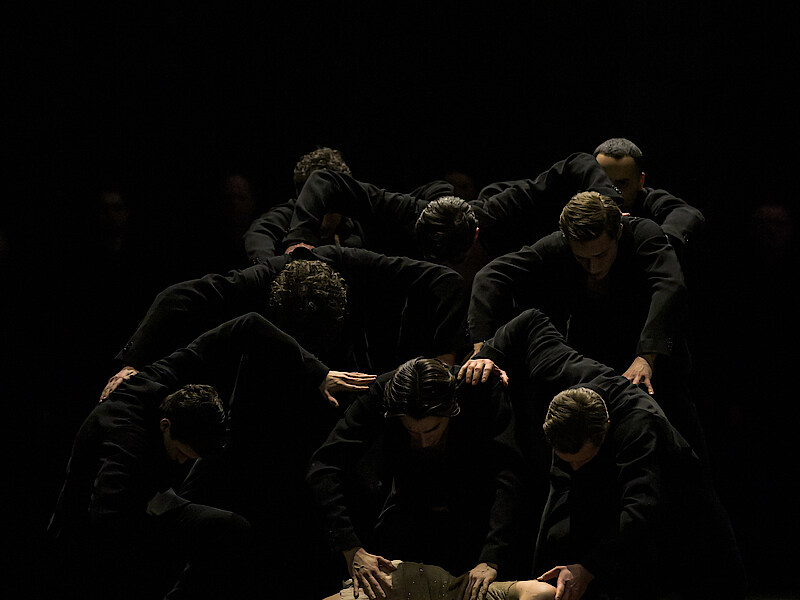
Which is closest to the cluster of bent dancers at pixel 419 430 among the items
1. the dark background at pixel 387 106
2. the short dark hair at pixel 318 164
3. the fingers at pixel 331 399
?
the fingers at pixel 331 399

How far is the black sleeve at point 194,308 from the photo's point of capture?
154 inches

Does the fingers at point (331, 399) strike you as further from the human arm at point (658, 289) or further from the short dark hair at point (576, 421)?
the human arm at point (658, 289)

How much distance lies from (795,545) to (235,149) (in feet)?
9.86

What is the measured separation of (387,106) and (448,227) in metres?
1.59

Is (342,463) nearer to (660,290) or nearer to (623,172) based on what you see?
(660,290)

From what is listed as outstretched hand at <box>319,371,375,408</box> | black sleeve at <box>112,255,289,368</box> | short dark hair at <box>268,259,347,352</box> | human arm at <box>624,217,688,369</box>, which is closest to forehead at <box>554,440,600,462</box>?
human arm at <box>624,217,688,369</box>

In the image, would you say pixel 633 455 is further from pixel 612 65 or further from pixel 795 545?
pixel 612 65

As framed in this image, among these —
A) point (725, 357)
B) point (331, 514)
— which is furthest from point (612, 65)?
point (331, 514)

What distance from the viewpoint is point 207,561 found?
3672mm

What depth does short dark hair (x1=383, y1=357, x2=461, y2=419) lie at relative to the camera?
11.4 ft

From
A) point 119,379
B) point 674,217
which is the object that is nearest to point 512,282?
point 674,217

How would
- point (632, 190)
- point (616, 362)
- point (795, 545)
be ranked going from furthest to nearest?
1. point (795, 545)
2. point (632, 190)
3. point (616, 362)

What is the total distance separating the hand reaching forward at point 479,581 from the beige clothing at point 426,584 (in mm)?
18

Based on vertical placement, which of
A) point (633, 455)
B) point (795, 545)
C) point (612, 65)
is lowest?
point (795, 545)
